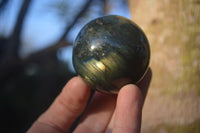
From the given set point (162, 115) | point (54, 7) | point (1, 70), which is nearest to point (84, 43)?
point (162, 115)

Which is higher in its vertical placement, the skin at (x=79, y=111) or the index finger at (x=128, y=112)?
the index finger at (x=128, y=112)

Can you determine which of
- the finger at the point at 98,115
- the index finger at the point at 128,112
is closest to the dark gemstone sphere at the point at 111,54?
the index finger at the point at 128,112

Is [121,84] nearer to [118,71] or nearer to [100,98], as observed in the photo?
[118,71]

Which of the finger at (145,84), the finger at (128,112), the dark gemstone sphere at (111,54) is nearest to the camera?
the finger at (128,112)

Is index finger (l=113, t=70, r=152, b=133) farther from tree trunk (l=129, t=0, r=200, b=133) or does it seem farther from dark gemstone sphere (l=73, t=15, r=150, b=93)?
tree trunk (l=129, t=0, r=200, b=133)

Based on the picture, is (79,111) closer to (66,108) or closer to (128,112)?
(66,108)

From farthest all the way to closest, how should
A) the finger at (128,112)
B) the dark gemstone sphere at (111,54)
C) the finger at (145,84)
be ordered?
the finger at (145,84) → the dark gemstone sphere at (111,54) → the finger at (128,112)

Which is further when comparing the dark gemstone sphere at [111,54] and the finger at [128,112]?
the dark gemstone sphere at [111,54]

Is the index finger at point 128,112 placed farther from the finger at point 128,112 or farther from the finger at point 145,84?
A: the finger at point 145,84
